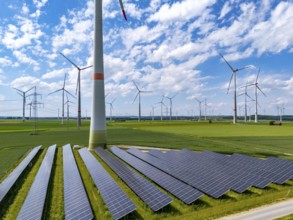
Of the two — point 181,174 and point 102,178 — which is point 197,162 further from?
point 102,178

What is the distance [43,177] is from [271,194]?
2271 cm

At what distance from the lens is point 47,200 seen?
2350cm

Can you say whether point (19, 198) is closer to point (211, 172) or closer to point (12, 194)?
point (12, 194)

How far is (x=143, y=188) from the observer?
82.1ft

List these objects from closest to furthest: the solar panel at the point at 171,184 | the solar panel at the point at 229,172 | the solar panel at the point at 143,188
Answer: the solar panel at the point at 143,188 → the solar panel at the point at 171,184 → the solar panel at the point at 229,172

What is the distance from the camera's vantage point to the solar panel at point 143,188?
2127cm

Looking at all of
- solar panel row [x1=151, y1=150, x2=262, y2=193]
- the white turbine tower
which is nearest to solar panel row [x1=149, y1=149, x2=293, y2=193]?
solar panel row [x1=151, y1=150, x2=262, y2=193]

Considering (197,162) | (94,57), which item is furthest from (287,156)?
(94,57)

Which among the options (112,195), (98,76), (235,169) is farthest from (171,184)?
(98,76)

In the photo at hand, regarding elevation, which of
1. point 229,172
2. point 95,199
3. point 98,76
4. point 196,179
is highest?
point 98,76

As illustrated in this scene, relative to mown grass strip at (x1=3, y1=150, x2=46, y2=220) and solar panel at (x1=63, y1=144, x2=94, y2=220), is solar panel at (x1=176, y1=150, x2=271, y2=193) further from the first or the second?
mown grass strip at (x1=3, y1=150, x2=46, y2=220)

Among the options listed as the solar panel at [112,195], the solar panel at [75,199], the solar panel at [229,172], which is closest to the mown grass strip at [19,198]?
the solar panel at [75,199]

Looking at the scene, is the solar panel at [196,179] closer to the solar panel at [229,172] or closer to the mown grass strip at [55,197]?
the solar panel at [229,172]

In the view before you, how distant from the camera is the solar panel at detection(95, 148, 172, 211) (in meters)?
21.3
